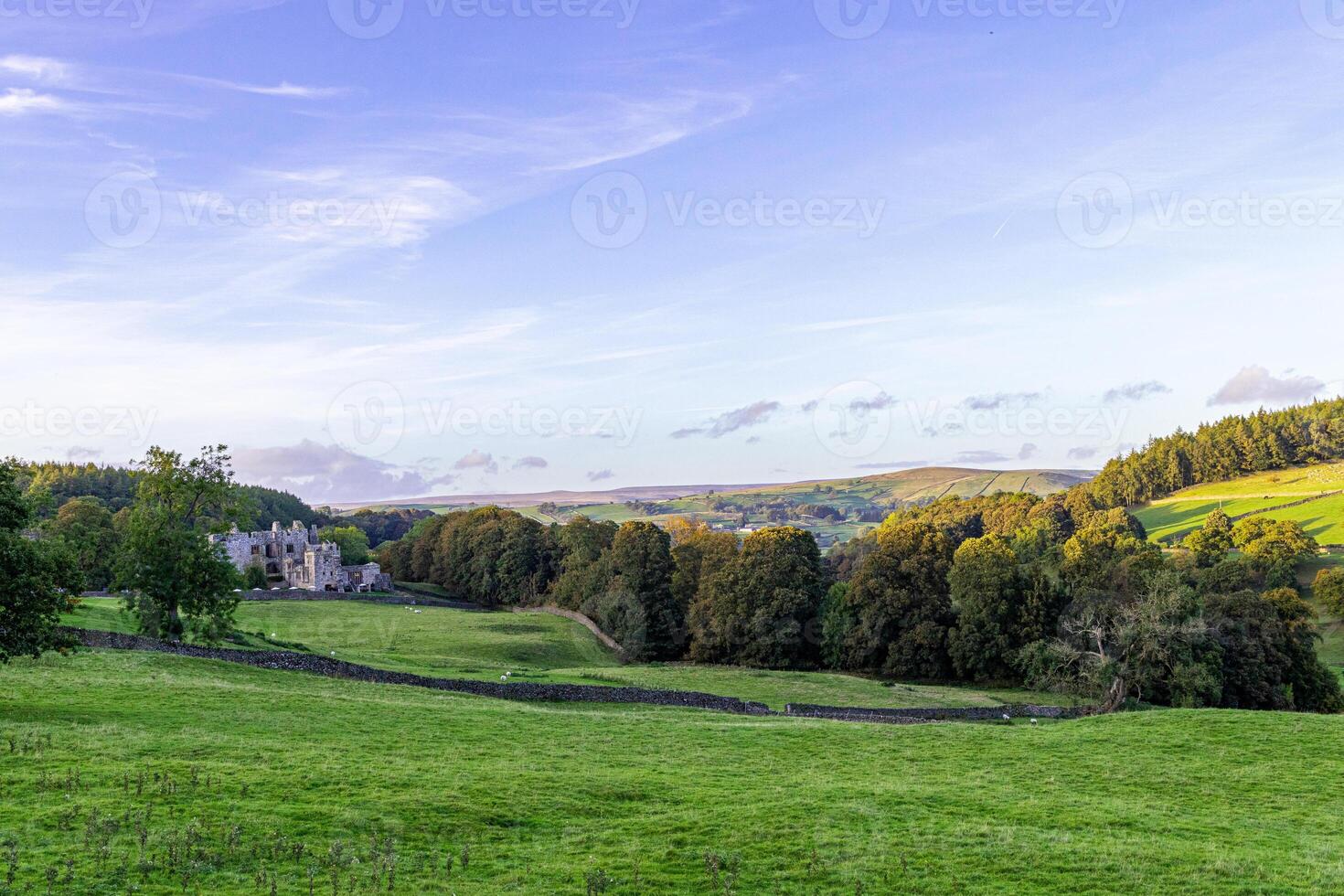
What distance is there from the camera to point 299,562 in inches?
4840

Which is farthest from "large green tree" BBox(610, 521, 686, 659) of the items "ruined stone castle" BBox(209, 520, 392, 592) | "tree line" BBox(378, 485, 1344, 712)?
"ruined stone castle" BBox(209, 520, 392, 592)

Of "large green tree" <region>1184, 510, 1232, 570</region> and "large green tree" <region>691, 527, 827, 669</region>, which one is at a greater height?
"large green tree" <region>1184, 510, 1232, 570</region>

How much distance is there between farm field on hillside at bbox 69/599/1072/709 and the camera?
2030 inches

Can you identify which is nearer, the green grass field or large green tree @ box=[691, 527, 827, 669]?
large green tree @ box=[691, 527, 827, 669]

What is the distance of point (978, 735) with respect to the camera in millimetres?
34938

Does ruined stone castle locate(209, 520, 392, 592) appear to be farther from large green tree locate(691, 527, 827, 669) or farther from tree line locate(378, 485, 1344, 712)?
large green tree locate(691, 527, 827, 669)

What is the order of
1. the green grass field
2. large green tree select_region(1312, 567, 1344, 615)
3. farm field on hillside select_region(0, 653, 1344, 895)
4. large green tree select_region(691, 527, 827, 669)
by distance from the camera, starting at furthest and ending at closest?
the green grass field → large green tree select_region(1312, 567, 1344, 615) → large green tree select_region(691, 527, 827, 669) → farm field on hillside select_region(0, 653, 1344, 895)

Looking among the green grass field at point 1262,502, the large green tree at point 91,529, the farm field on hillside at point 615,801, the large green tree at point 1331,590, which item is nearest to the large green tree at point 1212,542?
the large green tree at point 1331,590

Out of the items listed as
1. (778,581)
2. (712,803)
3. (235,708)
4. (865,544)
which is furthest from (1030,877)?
(865,544)

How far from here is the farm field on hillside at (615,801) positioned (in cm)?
1661

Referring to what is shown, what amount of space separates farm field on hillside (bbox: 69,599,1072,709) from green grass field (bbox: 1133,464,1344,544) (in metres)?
84.6

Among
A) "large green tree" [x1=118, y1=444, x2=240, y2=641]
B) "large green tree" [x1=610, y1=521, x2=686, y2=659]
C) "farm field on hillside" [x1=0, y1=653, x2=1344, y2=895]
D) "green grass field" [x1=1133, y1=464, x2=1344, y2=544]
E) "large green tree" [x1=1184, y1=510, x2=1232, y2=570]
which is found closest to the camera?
"farm field on hillside" [x1=0, y1=653, x2=1344, y2=895]

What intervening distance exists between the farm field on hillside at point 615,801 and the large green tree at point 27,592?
1933 millimetres

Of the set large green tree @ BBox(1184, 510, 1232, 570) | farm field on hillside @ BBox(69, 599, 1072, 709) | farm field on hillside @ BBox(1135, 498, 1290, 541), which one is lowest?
farm field on hillside @ BBox(69, 599, 1072, 709)
